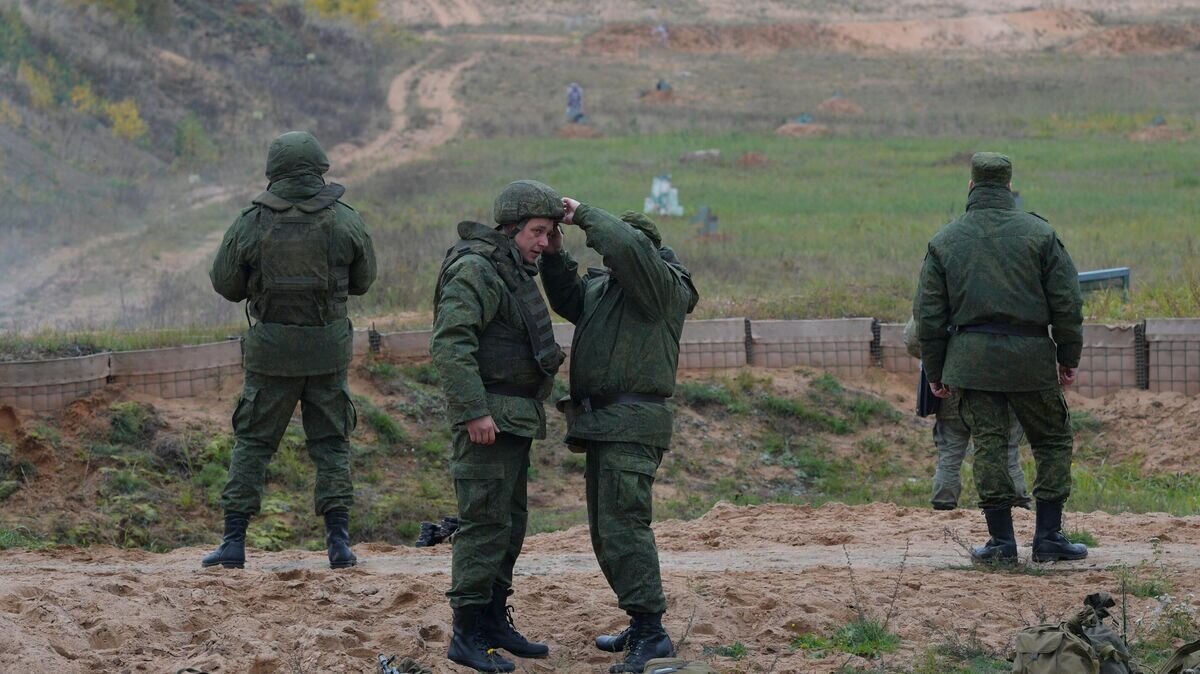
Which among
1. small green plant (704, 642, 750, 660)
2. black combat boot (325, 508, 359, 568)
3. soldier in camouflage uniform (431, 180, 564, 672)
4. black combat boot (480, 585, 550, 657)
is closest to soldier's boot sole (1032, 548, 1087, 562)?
small green plant (704, 642, 750, 660)

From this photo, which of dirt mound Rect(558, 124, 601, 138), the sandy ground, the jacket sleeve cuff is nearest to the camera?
the jacket sleeve cuff

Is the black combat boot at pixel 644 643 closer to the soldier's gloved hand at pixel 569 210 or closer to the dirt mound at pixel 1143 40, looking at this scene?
the soldier's gloved hand at pixel 569 210

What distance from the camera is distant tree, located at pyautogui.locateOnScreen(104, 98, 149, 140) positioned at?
31719mm

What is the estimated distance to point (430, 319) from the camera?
15.1m

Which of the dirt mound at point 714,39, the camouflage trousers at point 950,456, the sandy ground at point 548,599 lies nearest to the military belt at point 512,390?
the sandy ground at point 548,599

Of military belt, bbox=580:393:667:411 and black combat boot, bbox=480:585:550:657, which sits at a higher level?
military belt, bbox=580:393:667:411

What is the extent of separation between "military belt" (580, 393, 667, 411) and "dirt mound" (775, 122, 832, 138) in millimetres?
30599

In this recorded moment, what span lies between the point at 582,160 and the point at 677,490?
64.5 feet

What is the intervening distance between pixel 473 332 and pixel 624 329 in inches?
24.9

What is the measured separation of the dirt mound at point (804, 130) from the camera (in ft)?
121

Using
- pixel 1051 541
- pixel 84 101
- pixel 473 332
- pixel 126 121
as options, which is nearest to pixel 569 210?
pixel 473 332

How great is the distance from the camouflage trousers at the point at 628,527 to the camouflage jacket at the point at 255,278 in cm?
227

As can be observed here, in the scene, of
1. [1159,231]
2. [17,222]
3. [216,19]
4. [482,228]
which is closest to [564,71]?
[216,19]

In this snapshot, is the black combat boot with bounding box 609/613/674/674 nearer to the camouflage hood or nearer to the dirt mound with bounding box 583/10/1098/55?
the camouflage hood
